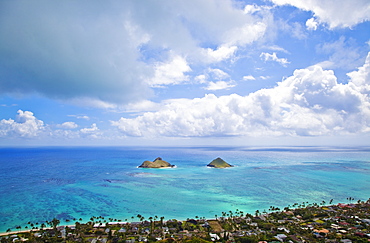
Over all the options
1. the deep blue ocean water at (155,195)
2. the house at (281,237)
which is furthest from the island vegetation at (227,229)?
the deep blue ocean water at (155,195)

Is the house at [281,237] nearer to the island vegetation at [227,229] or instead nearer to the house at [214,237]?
the island vegetation at [227,229]

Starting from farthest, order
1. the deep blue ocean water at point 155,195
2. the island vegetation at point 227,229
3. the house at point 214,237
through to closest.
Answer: the deep blue ocean water at point 155,195 < the house at point 214,237 < the island vegetation at point 227,229

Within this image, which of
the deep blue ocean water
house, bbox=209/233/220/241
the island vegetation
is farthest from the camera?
the deep blue ocean water

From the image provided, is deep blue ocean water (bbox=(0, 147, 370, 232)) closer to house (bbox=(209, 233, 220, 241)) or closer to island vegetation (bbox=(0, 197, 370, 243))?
island vegetation (bbox=(0, 197, 370, 243))

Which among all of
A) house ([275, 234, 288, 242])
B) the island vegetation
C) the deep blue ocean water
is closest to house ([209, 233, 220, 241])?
the island vegetation

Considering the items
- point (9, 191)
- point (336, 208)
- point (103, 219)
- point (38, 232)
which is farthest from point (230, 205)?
point (9, 191)

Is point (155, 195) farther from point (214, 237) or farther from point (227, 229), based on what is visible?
point (214, 237)

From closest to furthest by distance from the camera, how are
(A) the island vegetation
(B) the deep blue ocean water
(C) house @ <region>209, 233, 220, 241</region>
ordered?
(A) the island vegetation
(C) house @ <region>209, 233, 220, 241</region>
(B) the deep blue ocean water

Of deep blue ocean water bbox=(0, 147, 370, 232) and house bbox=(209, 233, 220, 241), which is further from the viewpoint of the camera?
deep blue ocean water bbox=(0, 147, 370, 232)

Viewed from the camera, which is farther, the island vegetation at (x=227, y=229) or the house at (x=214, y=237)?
the house at (x=214, y=237)

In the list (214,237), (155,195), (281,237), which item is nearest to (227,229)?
(214,237)
